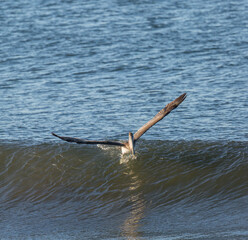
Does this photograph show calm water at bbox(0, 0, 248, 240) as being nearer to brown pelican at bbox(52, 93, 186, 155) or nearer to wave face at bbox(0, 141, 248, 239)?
wave face at bbox(0, 141, 248, 239)

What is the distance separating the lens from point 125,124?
13.5 metres

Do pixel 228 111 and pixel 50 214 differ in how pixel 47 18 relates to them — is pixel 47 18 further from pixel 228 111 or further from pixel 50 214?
pixel 50 214

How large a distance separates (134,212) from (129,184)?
1.31 metres

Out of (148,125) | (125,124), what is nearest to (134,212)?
(148,125)

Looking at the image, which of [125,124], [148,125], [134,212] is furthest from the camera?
[125,124]

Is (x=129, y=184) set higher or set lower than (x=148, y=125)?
lower

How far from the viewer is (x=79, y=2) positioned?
29031 mm

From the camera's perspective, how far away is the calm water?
8.77 m

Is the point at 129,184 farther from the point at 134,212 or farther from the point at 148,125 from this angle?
the point at 134,212

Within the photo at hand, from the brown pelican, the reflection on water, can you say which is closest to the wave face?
the reflection on water

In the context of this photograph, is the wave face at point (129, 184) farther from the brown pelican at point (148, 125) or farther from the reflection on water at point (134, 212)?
the brown pelican at point (148, 125)

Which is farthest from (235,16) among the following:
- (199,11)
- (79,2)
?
(79,2)

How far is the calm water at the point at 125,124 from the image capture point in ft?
Result: 28.8

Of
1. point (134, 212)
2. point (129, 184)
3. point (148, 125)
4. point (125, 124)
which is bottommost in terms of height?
point (125, 124)
